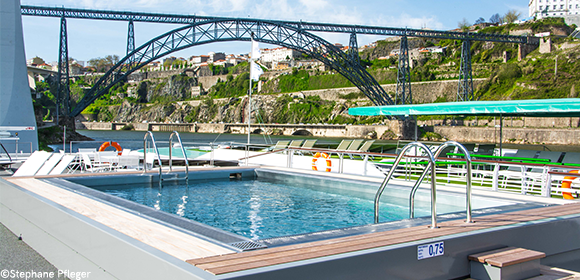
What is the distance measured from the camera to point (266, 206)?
456 cm

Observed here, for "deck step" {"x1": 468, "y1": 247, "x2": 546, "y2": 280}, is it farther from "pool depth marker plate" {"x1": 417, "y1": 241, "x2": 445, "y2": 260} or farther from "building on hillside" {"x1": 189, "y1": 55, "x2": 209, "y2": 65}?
"building on hillside" {"x1": 189, "y1": 55, "x2": 209, "y2": 65}

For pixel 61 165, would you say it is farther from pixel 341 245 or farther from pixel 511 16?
pixel 511 16

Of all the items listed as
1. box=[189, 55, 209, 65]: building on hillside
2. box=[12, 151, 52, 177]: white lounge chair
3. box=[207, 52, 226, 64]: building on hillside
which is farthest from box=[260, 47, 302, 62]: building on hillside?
box=[12, 151, 52, 177]: white lounge chair

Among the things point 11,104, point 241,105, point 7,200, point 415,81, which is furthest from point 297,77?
point 7,200

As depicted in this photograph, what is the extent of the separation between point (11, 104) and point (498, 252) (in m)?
9.51

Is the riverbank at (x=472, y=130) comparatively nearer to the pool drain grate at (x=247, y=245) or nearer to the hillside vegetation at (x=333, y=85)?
the hillside vegetation at (x=333, y=85)

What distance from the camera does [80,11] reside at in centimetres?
3041

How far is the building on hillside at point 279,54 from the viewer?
97.6 metres

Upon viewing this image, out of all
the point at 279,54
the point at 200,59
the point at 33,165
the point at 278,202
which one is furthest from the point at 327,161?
the point at 200,59

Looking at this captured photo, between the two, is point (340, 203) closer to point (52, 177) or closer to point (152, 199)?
point (152, 199)

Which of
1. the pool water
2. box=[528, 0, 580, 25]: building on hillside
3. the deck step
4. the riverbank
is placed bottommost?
the pool water

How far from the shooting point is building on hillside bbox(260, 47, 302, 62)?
320 feet

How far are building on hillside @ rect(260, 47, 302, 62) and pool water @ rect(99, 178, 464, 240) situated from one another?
92843 mm

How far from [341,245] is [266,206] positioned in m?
2.62
